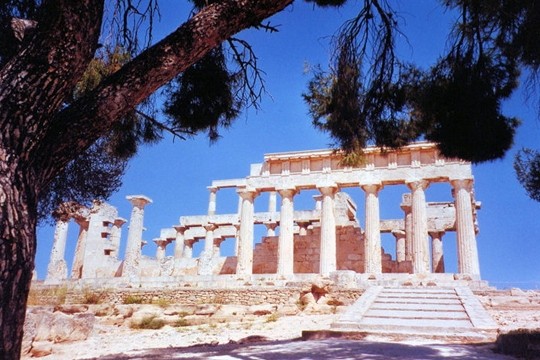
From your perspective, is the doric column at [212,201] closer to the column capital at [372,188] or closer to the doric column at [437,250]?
the column capital at [372,188]

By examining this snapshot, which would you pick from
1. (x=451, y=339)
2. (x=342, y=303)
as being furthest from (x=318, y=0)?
(x=342, y=303)

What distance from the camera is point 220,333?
10.4 metres

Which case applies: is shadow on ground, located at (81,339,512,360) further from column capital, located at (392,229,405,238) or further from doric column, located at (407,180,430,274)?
column capital, located at (392,229,405,238)

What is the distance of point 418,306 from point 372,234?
1099 centimetres

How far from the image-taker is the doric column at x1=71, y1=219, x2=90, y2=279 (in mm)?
28500

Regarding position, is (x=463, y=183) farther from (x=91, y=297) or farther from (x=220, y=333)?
(x=91, y=297)

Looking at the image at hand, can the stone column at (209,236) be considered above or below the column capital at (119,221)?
below

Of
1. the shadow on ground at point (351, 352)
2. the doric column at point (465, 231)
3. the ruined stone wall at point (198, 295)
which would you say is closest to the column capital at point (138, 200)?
the ruined stone wall at point (198, 295)

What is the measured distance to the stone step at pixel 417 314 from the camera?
30.6ft

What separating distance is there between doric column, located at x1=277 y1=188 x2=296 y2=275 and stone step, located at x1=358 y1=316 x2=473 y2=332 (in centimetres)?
1333

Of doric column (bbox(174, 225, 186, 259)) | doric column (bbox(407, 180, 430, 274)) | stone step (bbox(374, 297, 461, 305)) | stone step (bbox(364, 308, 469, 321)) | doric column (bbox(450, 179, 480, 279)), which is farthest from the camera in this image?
doric column (bbox(174, 225, 186, 259))

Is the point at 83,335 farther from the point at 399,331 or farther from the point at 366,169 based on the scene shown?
the point at 366,169

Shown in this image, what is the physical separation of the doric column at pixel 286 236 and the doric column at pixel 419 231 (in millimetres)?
5622

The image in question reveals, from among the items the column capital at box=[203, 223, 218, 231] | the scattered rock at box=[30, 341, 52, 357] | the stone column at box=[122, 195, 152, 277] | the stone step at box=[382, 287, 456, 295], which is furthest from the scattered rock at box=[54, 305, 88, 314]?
the column capital at box=[203, 223, 218, 231]
